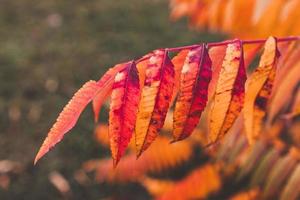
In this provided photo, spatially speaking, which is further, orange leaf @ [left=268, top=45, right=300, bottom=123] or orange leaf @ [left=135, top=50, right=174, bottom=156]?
orange leaf @ [left=268, top=45, right=300, bottom=123]

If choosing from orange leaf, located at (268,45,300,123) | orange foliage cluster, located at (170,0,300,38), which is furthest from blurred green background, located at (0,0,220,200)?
orange leaf, located at (268,45,300,123)

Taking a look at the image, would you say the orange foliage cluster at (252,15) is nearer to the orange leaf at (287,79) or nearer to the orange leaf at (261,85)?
the orange leaf at (287,79)

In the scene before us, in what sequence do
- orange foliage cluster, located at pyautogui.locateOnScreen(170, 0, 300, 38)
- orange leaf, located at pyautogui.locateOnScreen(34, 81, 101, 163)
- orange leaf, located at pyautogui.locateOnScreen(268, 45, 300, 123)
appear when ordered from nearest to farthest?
orange leaf, located at pyautogui.locateOnScreen(34, 81, 101, 163), orange leaf, located at pyautogui.locateOnScreen(268, 45, 300, 123), orange foliage cluster, located at pyautogui.locateOnScreen(170, 0, 300, 38)

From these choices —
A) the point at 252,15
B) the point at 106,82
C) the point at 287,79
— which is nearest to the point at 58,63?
the point at 252,15

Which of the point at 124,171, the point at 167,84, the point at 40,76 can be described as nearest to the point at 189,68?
the point at 167,84

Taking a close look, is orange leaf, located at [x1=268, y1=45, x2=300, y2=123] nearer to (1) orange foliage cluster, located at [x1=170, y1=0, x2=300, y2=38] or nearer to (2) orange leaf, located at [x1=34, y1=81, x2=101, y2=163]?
(1) orange foliage cluster, located at [x1=170, y1=0, x2=300, y2=38]

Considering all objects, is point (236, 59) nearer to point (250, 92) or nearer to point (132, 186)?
point (250, 92)

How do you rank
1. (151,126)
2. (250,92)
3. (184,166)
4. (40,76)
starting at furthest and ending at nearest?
(40,76) < (184,166) < (250,92) < (151,126)
